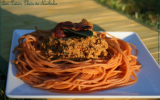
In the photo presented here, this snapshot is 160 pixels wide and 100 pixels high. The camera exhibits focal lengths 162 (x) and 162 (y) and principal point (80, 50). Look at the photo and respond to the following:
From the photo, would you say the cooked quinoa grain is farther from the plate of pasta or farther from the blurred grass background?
the blurred grass background

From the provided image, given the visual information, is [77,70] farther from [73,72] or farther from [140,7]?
[140,7]

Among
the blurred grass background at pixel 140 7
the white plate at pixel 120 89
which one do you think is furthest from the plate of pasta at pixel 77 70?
the blurred grass background at pixel 140 7

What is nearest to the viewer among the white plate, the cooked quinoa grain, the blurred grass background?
the white plate

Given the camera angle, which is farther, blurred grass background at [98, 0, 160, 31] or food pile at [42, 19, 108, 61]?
blurred grass background at [98, 0, 160, 31]

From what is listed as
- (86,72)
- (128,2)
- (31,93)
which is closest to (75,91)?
(86,72)

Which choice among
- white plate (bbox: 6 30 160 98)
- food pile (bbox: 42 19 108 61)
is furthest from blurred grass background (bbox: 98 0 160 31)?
food pile (bbox: 42 19 108 61)

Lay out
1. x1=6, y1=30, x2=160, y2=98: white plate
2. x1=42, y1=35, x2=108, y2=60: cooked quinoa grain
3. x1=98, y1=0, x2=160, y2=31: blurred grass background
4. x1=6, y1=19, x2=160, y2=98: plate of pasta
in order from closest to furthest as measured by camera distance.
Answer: x1=6, y1=30, x2=160, y2=98: white plate → x1=6, y1=19, x2=160, y2=98: plate of pasta → x1=42, y1=35, x2=108, y2=60: cooked quinoa grain → x1=98, y1=0, x2=160, y2=31: blurred grass background

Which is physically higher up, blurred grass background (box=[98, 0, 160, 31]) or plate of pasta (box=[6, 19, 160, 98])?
blurred grass background (box=[98, 0, 160, 31])

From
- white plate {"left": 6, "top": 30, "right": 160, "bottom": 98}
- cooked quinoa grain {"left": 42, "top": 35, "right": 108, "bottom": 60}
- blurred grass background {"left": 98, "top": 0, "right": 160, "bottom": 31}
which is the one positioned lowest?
white plate {"left": 6, "top": 30, "right": 160, "bottom": 98}

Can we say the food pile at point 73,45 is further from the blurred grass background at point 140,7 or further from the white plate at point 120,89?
the blurred grass background at point 140,7
